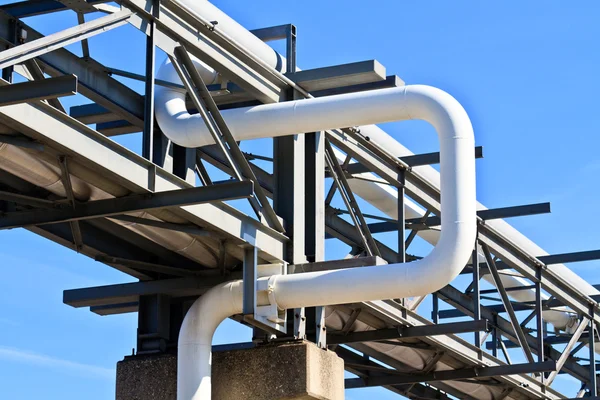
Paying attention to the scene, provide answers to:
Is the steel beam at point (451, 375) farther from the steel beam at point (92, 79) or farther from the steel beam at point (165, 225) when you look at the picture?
the steel beam at point (92, 79)

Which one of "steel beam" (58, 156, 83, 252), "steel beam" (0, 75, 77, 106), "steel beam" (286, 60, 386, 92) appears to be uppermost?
"steel beam" (286, 60, 386, 92)

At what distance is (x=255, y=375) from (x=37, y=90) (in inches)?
232

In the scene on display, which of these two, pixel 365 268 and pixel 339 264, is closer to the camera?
pixel 365 268

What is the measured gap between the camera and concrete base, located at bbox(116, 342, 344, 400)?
585 inches

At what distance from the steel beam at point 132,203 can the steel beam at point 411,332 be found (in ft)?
21.4

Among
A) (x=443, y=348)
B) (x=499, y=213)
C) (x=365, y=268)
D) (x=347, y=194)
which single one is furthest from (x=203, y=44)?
(x=499, y=213)

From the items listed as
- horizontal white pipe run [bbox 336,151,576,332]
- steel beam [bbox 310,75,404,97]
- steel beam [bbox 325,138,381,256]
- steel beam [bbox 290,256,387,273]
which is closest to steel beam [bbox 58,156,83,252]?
steel beam [bbox 290,256,387,273]

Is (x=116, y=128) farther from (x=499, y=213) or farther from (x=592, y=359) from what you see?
(x=592, y=359)

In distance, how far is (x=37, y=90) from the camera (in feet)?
33.8

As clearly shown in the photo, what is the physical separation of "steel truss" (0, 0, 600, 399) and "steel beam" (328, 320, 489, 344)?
0.02 meters

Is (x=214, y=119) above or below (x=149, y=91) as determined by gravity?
above

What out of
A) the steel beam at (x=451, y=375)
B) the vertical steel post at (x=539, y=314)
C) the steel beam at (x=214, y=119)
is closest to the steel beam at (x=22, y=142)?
→ the steel beam at (x=214, y=119)

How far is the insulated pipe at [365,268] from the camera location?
14477 mm

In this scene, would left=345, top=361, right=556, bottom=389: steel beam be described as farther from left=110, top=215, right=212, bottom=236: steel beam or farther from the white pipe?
left=110, top=215, right=212, bottom=236: steel beam
